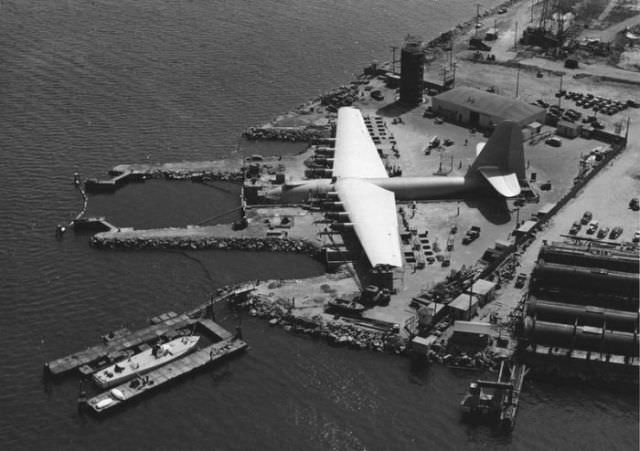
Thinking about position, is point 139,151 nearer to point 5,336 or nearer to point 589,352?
point 5,336

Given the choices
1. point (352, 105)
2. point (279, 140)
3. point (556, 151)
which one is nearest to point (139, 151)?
point (279, 140)

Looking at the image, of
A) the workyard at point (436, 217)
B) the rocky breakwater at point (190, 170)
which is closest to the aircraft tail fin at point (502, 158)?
the workyard at point (436, 217)

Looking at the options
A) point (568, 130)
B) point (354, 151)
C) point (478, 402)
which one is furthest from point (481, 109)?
point (478, 402)

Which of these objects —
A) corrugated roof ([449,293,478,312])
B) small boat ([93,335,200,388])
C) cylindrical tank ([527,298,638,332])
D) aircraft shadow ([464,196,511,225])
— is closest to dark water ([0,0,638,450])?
small boat ([93,335,200,388])

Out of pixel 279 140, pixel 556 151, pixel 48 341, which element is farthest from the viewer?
pixel 279 140

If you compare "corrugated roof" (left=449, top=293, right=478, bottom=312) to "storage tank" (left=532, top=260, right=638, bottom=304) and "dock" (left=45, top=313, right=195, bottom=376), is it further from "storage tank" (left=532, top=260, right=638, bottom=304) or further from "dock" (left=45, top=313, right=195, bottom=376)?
"dock" (left=45, top=313, right=195, bottom=376)

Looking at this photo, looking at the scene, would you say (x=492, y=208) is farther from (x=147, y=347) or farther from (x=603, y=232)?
(x=147, y=347)

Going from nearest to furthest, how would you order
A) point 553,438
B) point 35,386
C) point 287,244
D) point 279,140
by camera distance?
point 553,438
point 35,386
point 287,244
point 279,140
